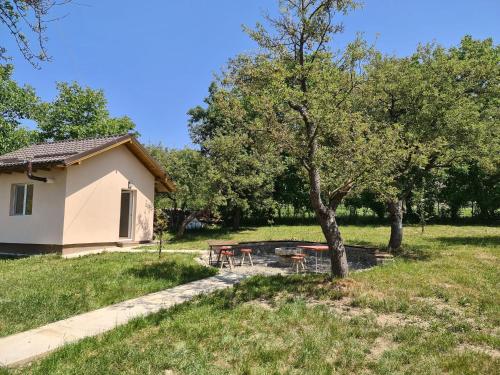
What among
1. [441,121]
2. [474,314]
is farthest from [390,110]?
[474,314]

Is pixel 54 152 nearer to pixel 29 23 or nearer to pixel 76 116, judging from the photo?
pixel 29 23

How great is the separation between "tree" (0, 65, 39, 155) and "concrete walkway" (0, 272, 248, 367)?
29340 millimetres

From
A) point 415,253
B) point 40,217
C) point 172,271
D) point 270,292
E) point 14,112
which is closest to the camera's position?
point 270,292

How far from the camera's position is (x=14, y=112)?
1362 inches

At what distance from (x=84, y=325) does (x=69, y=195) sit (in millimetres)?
9093

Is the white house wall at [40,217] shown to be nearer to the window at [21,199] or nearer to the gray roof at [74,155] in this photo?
the window at [21,199]

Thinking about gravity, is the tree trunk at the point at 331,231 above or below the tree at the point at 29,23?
below

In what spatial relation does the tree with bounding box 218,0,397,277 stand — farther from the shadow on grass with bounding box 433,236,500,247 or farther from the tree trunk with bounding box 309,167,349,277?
the shadow on grass with bounding box 433,236,500,247

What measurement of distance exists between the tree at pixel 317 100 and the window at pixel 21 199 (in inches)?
406

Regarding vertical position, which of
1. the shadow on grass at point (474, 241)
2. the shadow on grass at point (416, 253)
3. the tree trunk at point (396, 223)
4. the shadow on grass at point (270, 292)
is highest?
the tree trunk at point (396, 223)

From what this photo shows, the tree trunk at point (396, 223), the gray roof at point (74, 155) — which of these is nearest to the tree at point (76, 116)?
the gray roof at point (74, 155)

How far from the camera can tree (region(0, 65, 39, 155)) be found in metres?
31.5

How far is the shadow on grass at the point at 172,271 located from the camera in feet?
32.5

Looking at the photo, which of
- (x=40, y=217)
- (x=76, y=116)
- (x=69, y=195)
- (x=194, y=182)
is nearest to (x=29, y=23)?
(x=69, y=195)
